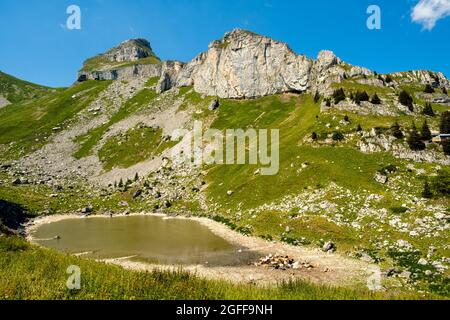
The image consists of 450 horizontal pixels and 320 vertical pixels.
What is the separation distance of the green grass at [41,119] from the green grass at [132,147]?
110ft

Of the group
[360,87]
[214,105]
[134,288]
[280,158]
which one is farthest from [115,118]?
[134,288]

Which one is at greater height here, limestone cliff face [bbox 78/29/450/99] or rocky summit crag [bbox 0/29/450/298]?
limestone cliff face [bbox 78/29/450/99]

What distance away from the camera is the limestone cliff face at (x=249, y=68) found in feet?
438

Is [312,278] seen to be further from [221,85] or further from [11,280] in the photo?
[221,85]

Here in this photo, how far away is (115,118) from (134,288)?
477ft

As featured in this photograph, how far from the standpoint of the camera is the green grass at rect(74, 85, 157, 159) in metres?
133

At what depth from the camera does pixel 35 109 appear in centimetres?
18450

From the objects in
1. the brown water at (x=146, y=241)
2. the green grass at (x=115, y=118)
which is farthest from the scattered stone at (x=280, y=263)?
the green grass at (x=115, y=118)

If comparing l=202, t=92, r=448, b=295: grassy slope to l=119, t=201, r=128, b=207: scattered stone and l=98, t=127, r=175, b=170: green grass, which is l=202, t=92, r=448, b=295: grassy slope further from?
l=98, t=127, r=175, b=170: green grass

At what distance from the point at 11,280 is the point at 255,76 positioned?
5214 inches

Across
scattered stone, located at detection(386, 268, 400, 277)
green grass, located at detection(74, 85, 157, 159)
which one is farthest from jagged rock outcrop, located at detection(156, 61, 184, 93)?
scattered stone, located at detection(386, 268, 400, 277)

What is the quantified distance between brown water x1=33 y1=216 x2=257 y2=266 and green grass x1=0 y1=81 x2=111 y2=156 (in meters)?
92.8

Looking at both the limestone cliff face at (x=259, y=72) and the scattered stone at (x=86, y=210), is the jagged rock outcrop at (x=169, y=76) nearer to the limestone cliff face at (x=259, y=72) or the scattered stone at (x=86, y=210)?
the limestone cliff face at (x=259, y=72)

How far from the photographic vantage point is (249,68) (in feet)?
476
